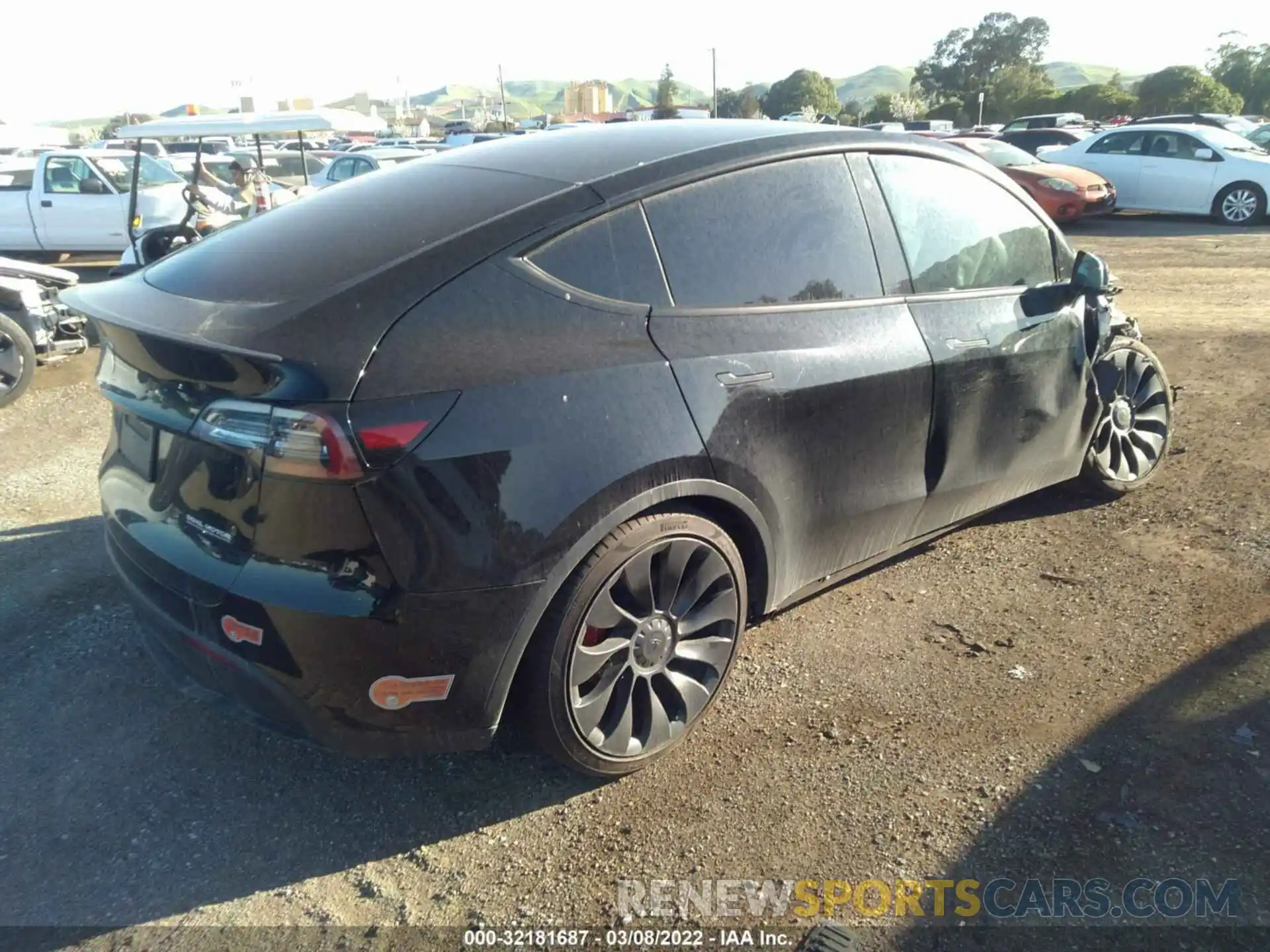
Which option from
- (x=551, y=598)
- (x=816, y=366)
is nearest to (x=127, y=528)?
(x=551, y=598)

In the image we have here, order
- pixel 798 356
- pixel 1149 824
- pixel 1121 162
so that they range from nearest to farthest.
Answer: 1. pixel 1149 824
2. pixel 798 356
3. pixel 1121 162

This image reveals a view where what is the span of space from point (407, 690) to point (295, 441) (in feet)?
2.16

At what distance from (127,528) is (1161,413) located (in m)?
4.58

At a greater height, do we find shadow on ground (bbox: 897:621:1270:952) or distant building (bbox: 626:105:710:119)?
distant building (bbox: 626:105:710:119)

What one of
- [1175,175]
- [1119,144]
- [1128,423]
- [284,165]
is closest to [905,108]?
[1119,144]

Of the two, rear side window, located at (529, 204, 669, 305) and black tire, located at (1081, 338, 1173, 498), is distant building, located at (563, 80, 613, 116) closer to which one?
black tire, located at (1081, 338, 1173, 498)

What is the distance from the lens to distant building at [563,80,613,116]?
91938 mm

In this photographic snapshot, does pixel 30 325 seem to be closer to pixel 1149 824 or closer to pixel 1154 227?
pixel 1149 824

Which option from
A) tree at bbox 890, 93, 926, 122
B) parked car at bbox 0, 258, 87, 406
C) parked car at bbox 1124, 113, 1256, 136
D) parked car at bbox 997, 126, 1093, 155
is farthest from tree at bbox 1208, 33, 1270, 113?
parked car at bbox 0, 258, 87, 406

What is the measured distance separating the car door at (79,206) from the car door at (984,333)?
1248 centimetres

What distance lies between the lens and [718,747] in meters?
3.03

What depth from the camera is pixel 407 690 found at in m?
2.40

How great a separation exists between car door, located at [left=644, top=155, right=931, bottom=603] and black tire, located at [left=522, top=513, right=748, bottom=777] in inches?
9.0

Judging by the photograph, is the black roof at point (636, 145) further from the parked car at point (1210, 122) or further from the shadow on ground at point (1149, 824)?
the parked car at point (1210, 122)
